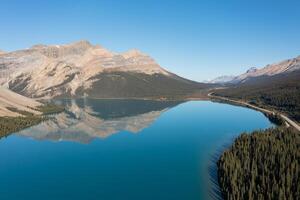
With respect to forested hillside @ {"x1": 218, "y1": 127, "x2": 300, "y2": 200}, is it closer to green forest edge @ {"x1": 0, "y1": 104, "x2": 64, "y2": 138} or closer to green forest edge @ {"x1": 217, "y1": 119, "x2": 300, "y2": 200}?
green forest edge @ {"x1": 217, "y1": 119, "x2": 300, "y2": 200}

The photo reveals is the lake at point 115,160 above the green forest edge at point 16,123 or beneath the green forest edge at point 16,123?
beneath

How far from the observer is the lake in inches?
3238

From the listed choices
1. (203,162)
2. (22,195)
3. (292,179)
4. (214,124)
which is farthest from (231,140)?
(22,195)

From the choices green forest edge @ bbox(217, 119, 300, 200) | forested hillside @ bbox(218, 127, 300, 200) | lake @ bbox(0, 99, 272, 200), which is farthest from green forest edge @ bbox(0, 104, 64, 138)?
forested hillside @ bbox(218, 127, 300, 200)

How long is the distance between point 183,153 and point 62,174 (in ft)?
127

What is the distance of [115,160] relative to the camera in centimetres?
11075

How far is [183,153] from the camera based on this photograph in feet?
385

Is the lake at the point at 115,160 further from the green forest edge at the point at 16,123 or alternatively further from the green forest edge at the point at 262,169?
the green forest edge at the point at 262,169

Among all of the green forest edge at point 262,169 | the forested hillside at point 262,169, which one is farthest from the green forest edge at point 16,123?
the forested hillside at point 262,169

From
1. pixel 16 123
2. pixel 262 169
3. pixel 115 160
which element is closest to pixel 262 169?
pixel 262 169

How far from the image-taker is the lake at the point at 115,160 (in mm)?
82250

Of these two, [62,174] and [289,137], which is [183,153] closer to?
[289,137]

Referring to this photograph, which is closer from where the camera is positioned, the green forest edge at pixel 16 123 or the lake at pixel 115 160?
the lake at pixel 115 160

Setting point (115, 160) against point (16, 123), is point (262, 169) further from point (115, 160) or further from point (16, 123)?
point (16, 123)
